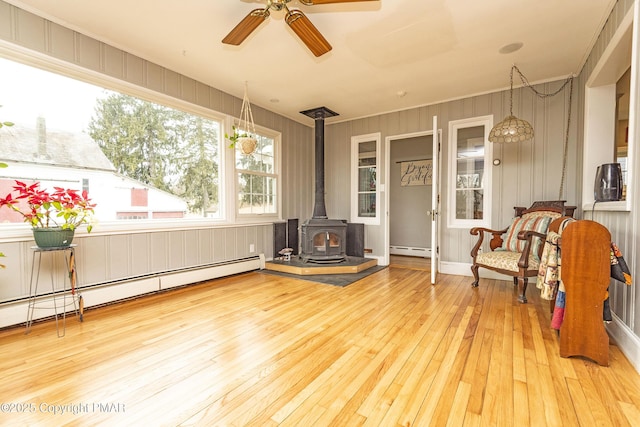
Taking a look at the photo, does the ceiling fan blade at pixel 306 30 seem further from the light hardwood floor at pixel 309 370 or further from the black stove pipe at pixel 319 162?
the light hardwood floor at pixel 309 370

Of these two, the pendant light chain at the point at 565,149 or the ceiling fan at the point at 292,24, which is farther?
the pendant light chain at the point at 565,149

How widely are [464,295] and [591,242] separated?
1.58 meters

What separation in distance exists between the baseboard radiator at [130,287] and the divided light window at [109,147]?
2.21ft

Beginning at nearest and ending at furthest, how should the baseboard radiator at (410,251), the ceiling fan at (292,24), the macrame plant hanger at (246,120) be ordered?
the ceiling fan at (292,24) < the macrame plant hanger at (246,120) < the baseboard radiator at (410,251)

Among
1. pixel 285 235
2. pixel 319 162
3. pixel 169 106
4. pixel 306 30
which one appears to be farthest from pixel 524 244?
pixel 169 106

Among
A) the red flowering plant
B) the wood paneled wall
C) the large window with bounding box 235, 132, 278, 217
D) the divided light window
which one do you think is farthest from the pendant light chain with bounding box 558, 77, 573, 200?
the red flowering plant

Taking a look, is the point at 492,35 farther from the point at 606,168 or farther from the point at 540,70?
the point at 606,168

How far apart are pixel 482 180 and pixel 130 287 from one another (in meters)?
4.63

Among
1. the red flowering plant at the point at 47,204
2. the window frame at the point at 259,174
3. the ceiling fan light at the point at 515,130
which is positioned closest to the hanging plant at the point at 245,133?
the window frame at the point at 259,174

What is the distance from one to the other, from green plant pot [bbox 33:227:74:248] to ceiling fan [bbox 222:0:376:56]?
6.62 ft

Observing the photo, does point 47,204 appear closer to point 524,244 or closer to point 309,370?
point 309,370

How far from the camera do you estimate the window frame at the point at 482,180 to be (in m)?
3.93

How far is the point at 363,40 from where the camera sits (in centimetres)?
272

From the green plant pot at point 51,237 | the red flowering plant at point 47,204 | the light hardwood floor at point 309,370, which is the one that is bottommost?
the light hardwood floor at point 309,370
